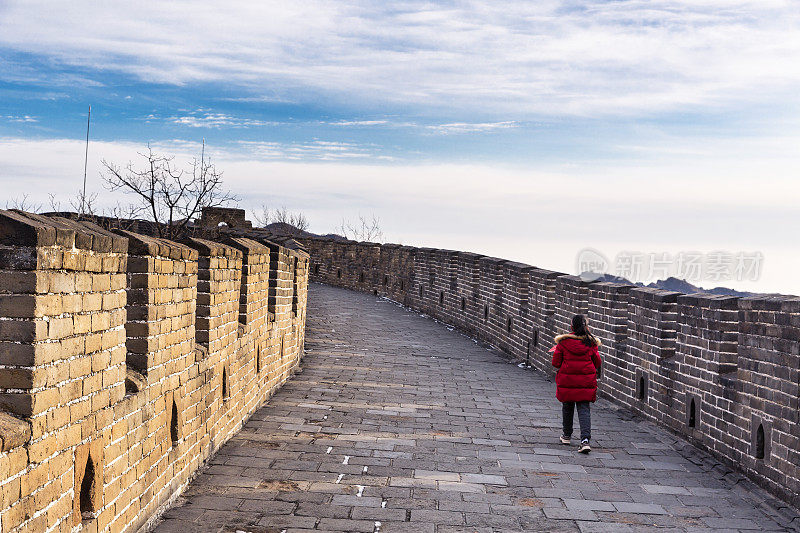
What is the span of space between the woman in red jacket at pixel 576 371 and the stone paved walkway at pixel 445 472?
331 millimetres

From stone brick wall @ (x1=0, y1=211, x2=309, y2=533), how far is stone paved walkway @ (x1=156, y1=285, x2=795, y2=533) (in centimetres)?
43

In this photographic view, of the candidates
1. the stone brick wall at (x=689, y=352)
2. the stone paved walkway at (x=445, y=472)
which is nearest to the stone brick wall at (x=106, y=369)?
the stone paved walkway at (x=445, y=472)

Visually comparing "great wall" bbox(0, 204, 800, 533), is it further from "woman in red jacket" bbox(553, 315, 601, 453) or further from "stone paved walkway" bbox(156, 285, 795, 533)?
"woman in red jacket" bbox(553, 315, 601, 453)

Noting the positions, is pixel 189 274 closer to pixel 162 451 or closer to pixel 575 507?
pixel 162 451

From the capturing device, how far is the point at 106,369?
3.60m

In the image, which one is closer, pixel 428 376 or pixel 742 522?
pixel 742 522

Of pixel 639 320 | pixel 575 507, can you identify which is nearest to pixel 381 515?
pixel 575 507

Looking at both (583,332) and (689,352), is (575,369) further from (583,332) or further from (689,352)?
(689,352)

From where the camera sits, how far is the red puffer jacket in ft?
22.6

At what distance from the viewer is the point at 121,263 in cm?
366

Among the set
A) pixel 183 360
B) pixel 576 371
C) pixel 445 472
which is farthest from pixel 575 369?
pixel 183 360

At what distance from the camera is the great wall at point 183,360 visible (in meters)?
2.91

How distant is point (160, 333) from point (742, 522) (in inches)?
143

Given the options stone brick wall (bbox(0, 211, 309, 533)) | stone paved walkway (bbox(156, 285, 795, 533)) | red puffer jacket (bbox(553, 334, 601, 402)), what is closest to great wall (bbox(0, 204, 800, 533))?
stone brick wall (bbox(0, 211, 309, 533))
